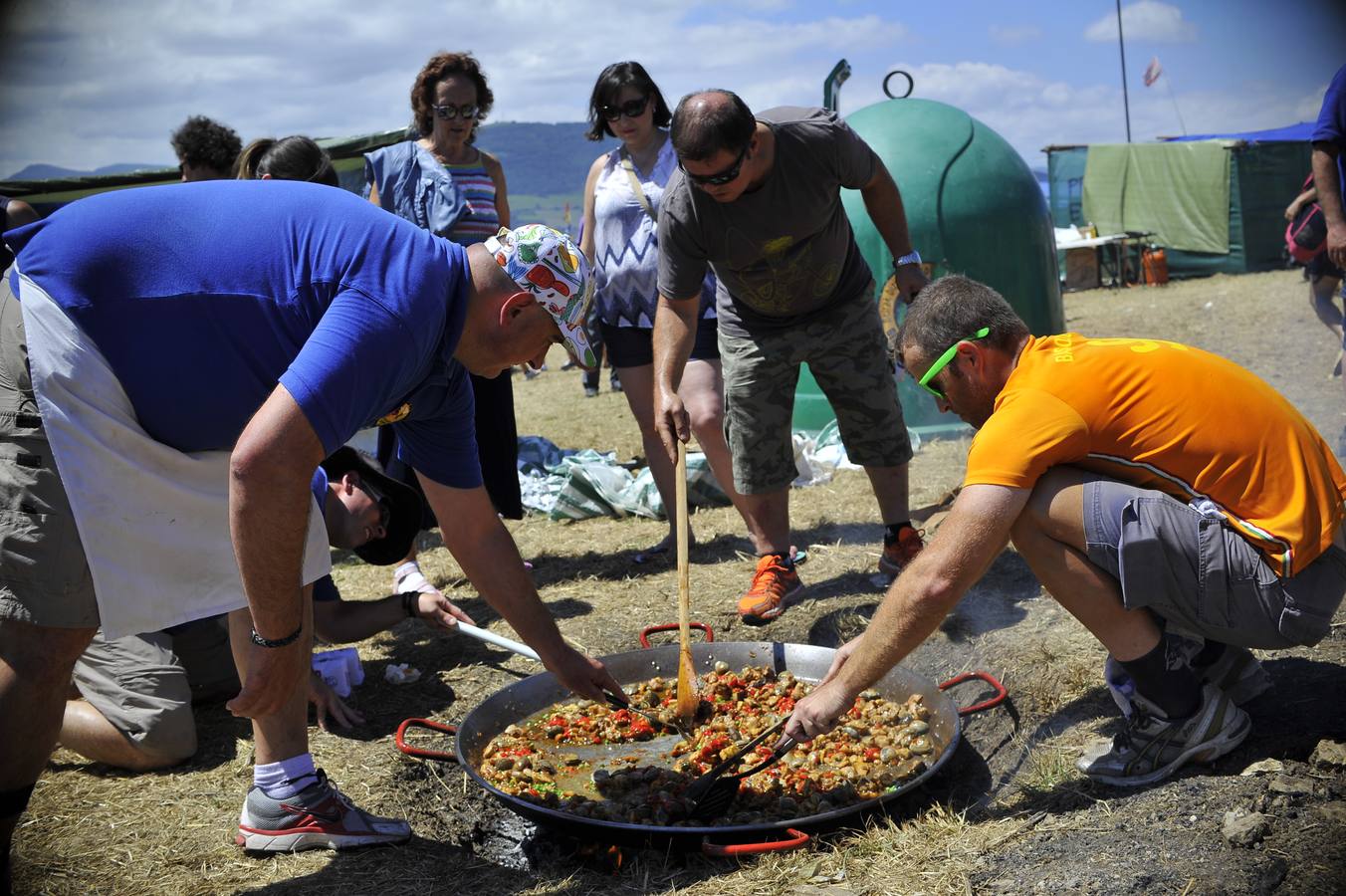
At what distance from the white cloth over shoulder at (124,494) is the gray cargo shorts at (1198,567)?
73.7 inches

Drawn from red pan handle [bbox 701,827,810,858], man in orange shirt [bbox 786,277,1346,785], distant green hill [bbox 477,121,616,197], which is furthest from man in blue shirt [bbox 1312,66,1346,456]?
distant green hill [bbox 477,121,616,197]

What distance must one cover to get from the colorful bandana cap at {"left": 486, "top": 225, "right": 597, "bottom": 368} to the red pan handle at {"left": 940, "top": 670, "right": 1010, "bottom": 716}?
167 cm

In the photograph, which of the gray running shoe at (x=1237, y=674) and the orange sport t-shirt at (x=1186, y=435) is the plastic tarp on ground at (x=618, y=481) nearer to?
the gray running shoe at (x=1237, y=674)

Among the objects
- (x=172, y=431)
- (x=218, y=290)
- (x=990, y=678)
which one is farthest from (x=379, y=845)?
(x=990, y=678)

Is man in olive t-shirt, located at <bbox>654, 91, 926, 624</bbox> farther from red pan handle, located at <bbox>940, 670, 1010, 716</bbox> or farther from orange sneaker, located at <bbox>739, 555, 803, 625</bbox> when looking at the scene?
red pan handle, located at <bbox>940, 670, 1010, 716</bbox>

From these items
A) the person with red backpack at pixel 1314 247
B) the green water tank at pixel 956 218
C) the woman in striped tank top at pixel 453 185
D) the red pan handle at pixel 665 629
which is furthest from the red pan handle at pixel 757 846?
the person with red backpack at pixel 1314 247

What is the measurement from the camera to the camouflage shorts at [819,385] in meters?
4.26

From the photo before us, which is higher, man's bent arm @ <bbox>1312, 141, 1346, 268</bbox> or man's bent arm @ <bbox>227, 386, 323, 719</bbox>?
man's bent arm @ <bbox>1312, 141, 1346, 268</bbox>

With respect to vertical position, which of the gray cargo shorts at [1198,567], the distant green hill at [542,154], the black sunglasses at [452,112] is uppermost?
the distant green hill at [542,154]

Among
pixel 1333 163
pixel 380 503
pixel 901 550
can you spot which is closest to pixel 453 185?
pixel 380 503

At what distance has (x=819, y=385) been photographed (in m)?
4.35

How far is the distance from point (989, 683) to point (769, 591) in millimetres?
→ 1032

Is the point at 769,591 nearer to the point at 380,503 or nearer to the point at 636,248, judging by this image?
the point at 380,503

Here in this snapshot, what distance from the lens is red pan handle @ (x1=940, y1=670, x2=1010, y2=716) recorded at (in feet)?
10.3
